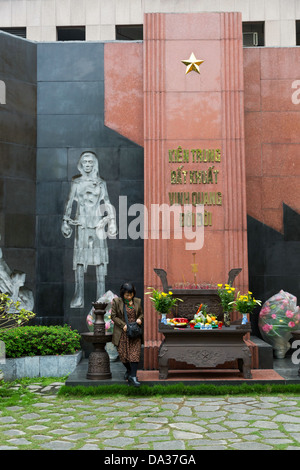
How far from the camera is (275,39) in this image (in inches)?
675

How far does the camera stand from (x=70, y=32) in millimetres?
17781

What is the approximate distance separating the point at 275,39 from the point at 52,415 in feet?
49.0

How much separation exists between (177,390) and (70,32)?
14158 millimetres

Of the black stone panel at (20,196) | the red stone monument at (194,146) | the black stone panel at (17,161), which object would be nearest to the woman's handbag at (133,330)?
the red stone monument at (194,146)

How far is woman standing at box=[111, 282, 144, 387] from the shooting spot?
26.6 feet

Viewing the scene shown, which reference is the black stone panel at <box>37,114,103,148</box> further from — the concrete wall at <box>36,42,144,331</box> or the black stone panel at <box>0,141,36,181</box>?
the black stone panel at <box>0,141,36,181</box>

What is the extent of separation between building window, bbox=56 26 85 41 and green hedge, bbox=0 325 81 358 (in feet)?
38.7

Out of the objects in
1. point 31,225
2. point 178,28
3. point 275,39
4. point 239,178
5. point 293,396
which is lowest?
point 293,396

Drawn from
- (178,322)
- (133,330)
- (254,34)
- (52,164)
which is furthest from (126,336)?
(254,34)

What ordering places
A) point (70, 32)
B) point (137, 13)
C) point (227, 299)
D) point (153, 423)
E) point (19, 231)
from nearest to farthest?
point (153, 423)
point (227, 299)
point (19, 231)
point (137, 13)
point (70, 32)

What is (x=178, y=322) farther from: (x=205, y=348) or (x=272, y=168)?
(x=272, y=168)
